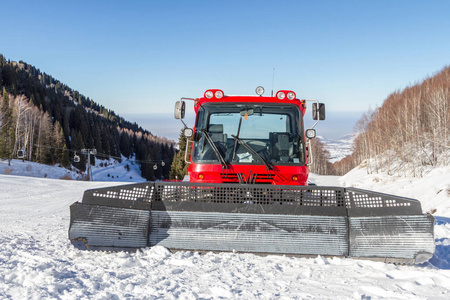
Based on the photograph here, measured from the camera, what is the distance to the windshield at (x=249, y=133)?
198 inches

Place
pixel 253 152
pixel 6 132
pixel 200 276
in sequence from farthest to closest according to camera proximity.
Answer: pixel 6 132 → pixel 253 152 → pixel 200 276

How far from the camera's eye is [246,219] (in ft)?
11.9

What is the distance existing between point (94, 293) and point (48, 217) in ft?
16.8

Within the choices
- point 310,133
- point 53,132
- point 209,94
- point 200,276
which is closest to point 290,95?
point 310,133

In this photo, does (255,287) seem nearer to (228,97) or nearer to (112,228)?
(112,228)

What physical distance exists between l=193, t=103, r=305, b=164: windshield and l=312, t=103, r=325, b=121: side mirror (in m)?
0.25

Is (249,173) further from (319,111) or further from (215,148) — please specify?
(319,111)

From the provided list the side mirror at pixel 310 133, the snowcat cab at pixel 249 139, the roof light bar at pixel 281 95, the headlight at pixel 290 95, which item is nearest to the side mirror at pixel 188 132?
the snowcat cab at pixel 249 139

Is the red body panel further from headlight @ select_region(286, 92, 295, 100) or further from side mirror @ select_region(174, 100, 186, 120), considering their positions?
headlight @ select_region(286, 92, 295, 100)

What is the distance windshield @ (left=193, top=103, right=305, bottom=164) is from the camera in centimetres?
503

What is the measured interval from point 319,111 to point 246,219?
2.47 meters

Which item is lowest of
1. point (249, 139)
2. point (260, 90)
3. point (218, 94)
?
point (249, 139)

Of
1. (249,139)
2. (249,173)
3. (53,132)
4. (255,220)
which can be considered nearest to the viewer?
(255,220)

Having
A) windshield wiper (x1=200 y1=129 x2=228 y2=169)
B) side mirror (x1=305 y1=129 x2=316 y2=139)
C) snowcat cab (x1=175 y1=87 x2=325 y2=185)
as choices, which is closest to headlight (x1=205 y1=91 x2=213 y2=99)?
snowcat cab (x1=175 y1=87 x2=325 y2=185)
